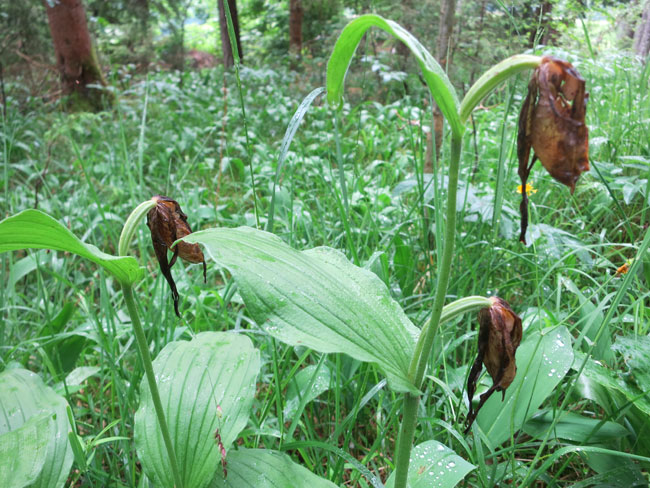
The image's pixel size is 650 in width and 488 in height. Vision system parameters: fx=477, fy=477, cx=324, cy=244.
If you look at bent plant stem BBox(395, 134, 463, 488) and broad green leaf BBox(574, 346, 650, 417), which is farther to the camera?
broad green leaf BBox(574, 346, 650, 417)

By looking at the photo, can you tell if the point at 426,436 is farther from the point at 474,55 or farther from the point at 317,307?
the point at 474,55

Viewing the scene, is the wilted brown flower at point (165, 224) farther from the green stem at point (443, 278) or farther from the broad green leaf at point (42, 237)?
the green stem at point (443, 278)

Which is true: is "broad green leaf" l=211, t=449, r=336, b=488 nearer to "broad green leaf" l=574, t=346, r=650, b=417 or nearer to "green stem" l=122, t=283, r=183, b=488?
"green stem" l=122, t=283, r=183, b=488

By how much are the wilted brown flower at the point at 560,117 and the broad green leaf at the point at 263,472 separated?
617 mm

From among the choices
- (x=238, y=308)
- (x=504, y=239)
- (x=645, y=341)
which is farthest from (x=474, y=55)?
(x=645, y=341)

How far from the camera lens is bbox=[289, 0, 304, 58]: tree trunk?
303 inches

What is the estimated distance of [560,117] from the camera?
1.76 ft

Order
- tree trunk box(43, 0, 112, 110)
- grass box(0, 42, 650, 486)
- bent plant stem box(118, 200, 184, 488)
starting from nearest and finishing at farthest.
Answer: bent plant stem box(118, 200, 184, 488) → grass box(0, 42, 650, 486) → tree trunk box(43, 0, 112, 110)

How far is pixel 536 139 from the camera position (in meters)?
0.56

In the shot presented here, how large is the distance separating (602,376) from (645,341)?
129 mm

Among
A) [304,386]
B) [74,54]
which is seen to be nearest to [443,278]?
[304,386]

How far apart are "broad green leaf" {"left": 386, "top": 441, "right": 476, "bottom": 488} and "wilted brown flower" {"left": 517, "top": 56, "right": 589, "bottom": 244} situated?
0.51 meters

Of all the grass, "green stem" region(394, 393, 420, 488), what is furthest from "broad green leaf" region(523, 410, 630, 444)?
"green stem" region(394, 393, 420, 488)

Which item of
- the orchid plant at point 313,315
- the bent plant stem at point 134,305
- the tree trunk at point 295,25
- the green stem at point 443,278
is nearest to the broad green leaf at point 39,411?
the orchid plant at point 313,315
